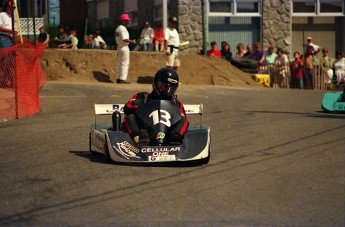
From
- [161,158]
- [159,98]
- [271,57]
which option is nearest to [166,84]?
[159,98]

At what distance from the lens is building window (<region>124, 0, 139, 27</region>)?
1453 inches

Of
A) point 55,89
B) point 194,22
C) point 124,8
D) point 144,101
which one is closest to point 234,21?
point 194,22

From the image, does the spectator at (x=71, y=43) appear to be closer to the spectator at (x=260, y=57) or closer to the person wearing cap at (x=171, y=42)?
the person wearing cap at (x=171, y=42)

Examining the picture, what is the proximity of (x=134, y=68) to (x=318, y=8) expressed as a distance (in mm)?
10473

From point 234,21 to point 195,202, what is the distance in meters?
26.4

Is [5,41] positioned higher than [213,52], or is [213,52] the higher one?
[5,41]

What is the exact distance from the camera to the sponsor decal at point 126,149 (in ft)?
37.0

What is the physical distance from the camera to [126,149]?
11344mm

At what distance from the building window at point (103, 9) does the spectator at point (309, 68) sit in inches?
477

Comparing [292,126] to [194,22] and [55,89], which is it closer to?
[55,89]

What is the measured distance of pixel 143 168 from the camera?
1116 centimetres

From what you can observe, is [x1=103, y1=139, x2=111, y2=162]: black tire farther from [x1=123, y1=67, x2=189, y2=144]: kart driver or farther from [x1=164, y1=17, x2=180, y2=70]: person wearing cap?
[x1=164, y1=17, x2=180, y2=70]: person wearing cap

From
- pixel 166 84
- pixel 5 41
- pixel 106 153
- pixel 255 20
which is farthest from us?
pixel 255 20

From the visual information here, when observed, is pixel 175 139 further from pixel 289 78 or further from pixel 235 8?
pixel 235 8
